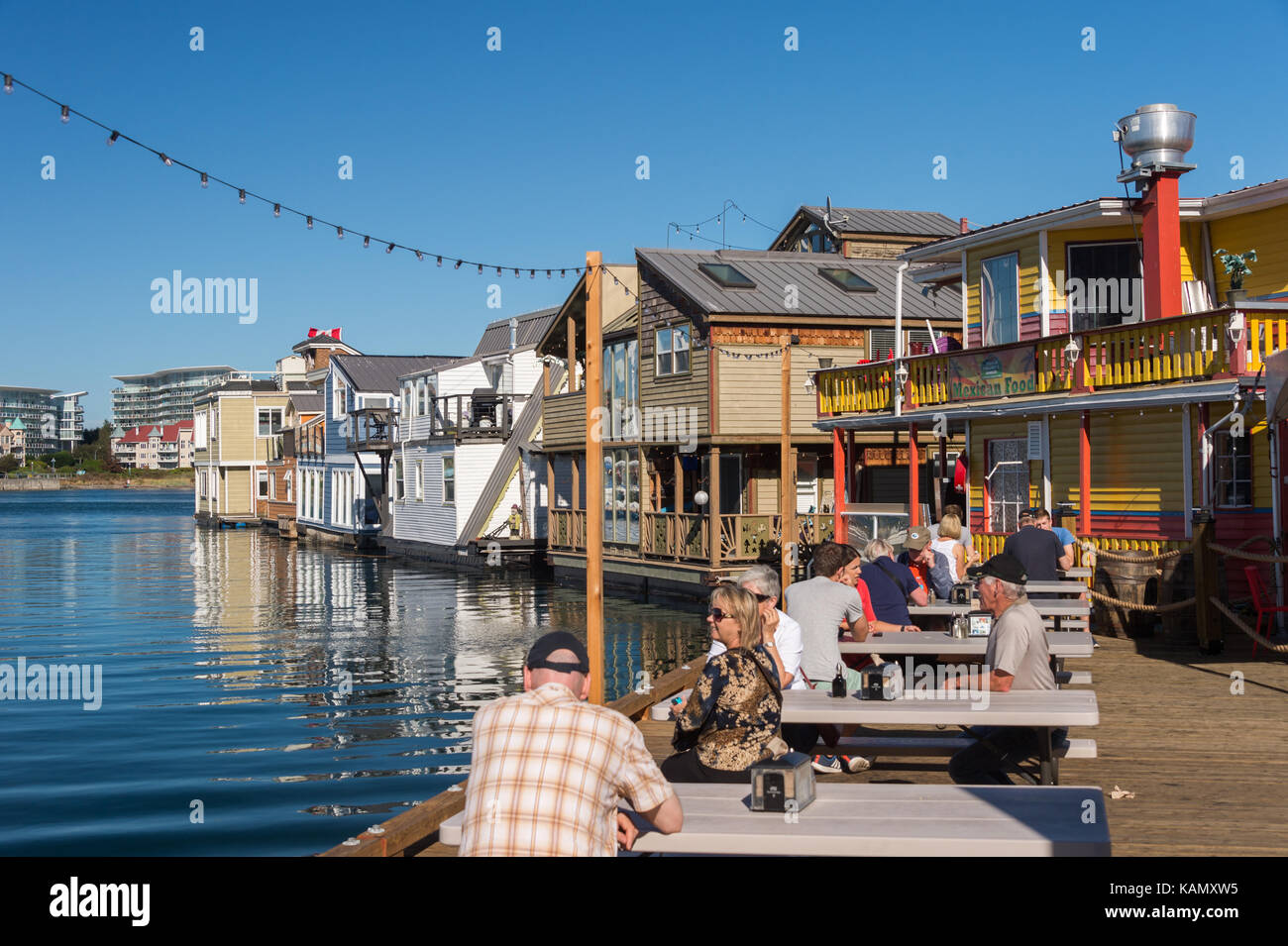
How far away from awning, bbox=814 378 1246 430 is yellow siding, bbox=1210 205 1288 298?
154 inches

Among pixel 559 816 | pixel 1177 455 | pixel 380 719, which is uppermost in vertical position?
pixel 1177 455

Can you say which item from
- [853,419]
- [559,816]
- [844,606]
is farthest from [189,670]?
[559,816]

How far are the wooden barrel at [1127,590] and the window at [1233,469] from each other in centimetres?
320

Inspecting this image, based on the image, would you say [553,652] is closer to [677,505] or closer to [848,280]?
[677,505]

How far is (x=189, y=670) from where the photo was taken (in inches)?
952

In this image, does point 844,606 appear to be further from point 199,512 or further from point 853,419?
point 199,512

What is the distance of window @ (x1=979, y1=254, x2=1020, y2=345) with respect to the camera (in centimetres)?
2516

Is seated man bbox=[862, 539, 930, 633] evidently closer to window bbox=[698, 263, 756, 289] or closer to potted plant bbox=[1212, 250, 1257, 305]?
potted plant bbox=[1212, 250, 1257, 305]

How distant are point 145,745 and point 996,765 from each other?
12.8 m

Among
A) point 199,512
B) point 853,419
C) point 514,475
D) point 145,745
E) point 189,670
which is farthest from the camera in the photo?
point 199,512

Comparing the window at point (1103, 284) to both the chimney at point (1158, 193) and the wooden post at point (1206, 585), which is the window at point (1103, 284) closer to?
the chimney at point (1158, 193)

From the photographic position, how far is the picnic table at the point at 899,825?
5.38 m

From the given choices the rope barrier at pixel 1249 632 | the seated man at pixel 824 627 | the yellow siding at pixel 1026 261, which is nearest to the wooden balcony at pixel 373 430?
the yellow siding at pixel 1026 261

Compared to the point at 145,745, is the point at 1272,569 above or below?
above
